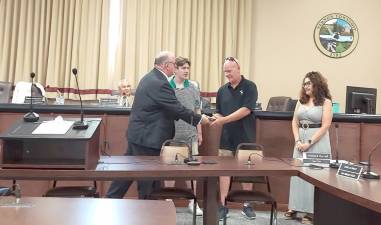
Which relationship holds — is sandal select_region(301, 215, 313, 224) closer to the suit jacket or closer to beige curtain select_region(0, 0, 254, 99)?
the suit jacket

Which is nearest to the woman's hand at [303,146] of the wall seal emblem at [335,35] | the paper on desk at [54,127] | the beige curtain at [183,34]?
the paper on desk at [54,127]

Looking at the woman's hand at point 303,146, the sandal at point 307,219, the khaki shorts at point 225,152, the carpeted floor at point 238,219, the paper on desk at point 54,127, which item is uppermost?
the paper on desk at point 54,127

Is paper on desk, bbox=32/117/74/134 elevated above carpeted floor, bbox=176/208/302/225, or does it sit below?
above

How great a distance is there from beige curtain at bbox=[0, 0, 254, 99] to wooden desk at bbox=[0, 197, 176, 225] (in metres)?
5.14

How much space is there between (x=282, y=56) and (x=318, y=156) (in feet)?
15.0

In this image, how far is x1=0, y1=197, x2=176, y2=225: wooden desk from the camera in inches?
51.6

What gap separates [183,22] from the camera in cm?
682

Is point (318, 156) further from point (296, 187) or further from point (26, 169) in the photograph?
point (26, 169)

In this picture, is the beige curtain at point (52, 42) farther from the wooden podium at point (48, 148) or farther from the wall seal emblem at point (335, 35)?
the wooden podium at point (48, 148)

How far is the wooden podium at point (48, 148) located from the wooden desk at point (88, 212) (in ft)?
2.07

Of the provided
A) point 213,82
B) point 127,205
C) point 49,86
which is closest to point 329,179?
point 127,205

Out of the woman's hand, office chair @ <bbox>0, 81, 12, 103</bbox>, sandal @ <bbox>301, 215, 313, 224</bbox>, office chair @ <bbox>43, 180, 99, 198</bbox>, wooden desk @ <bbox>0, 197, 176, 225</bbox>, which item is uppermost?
office chair @ <bbox>0, 81, 12, 103</bbox>

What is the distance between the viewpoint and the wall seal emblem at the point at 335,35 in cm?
720

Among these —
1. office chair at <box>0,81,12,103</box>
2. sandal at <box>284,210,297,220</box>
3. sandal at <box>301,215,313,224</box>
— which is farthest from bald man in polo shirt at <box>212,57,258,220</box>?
office chair at <box>0,81,12,103</box>
